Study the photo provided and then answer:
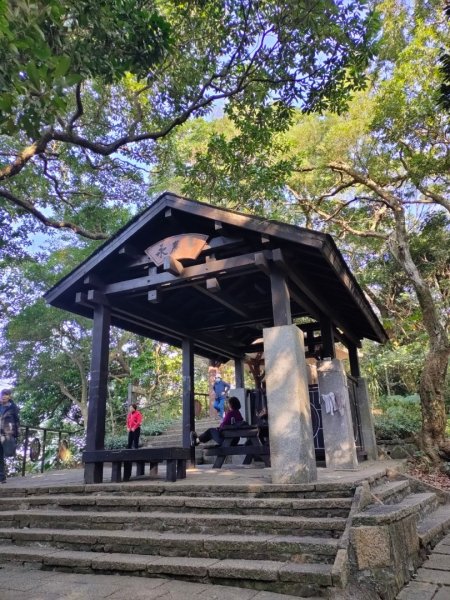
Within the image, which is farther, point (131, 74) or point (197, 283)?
point (131, 74)

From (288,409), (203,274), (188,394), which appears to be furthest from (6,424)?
(288,409)

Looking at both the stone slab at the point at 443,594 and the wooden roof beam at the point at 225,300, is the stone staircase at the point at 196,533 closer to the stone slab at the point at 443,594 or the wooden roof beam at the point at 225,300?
the stone slab at the point at 443,594

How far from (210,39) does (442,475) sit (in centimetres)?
1086

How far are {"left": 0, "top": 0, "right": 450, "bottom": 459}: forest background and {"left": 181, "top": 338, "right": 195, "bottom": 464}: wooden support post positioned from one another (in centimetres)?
444

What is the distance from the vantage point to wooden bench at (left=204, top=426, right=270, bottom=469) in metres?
6.43

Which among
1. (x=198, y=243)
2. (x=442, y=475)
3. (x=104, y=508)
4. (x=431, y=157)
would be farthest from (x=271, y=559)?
(x=431, y=157)

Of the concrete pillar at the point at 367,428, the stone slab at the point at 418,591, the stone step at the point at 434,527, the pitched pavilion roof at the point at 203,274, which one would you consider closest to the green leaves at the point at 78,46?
the pitched pavilion roof at the point at 203,274

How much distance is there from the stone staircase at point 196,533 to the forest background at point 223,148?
160 inches

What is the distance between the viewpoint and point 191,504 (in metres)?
4.80

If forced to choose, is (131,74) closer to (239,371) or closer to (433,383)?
(239,371)

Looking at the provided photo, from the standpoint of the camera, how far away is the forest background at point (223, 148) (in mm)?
6441

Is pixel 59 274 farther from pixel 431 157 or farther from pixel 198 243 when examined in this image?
pixel 431 157

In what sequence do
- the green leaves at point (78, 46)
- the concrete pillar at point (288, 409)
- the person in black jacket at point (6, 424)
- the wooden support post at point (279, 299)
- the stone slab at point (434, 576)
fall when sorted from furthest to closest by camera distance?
the person in black jacket at point (6, 424) → the wooden support post at point (279, 299) → the concrete pillar at point (288, 409) → the stone slab at point (434, 576) → the green leaves at point (78, 46)

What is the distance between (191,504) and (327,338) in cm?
449
